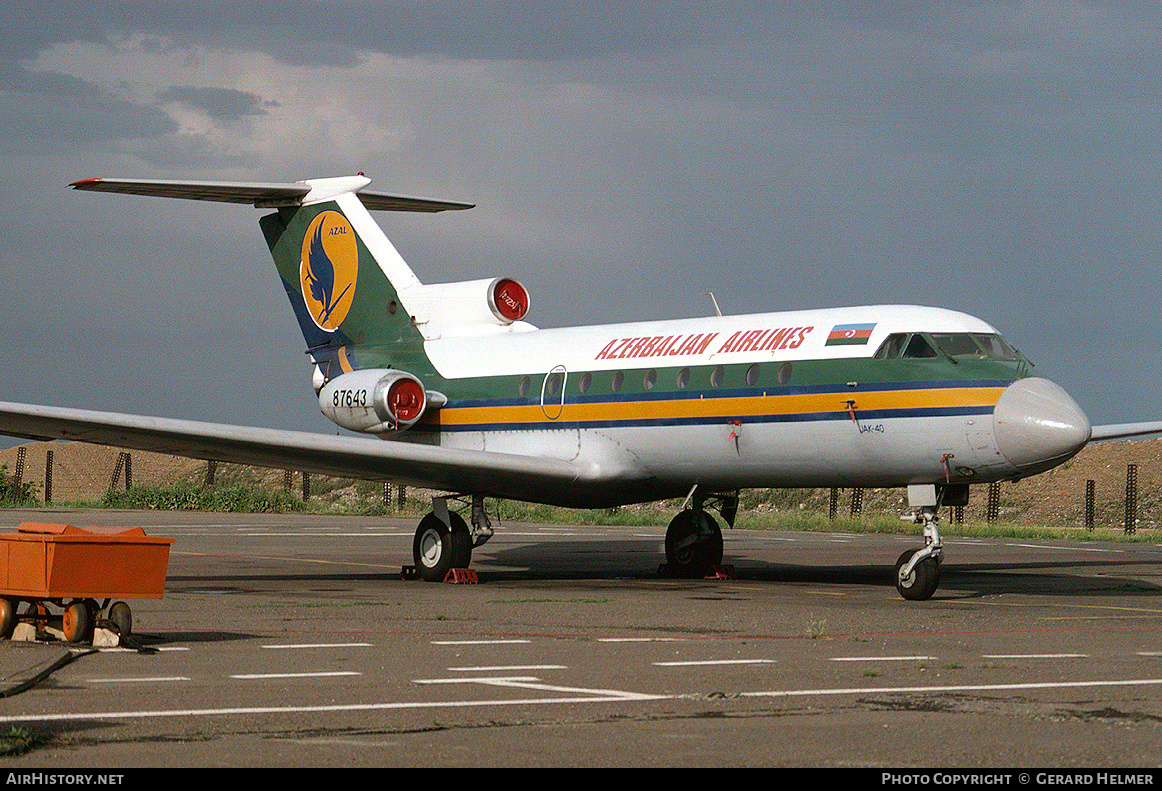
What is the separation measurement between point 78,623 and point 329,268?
13355 mm

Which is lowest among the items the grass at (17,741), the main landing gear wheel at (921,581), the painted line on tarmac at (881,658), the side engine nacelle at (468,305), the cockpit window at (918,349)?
the grass at (17,741)

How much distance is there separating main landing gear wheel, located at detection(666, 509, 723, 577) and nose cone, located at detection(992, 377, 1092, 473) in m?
6.02

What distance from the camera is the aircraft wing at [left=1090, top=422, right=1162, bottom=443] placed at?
64.3ft

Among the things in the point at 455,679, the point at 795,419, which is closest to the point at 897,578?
the point at 795,419

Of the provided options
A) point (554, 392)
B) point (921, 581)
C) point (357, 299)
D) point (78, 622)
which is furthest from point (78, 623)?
point (357, 299)

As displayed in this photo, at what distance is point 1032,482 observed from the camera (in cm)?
5500

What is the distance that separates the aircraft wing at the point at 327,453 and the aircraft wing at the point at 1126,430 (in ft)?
22.1

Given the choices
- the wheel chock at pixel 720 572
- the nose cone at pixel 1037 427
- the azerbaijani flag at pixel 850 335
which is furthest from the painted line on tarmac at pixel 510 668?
the wheel chock at pixel 720 572

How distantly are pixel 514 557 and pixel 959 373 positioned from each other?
36.1 ft

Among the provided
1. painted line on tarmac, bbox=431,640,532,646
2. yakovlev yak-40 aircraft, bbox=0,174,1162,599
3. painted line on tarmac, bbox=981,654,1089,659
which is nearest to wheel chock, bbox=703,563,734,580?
yakovlev yak-40 aircraft, bbox=0,174,1162,599

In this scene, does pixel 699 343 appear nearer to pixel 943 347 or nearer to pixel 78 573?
pixel 943 347

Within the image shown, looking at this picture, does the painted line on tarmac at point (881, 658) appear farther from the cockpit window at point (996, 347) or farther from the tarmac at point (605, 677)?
the cockpit window at point (996, 347)

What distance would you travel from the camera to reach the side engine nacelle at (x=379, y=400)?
21047 millimetres
